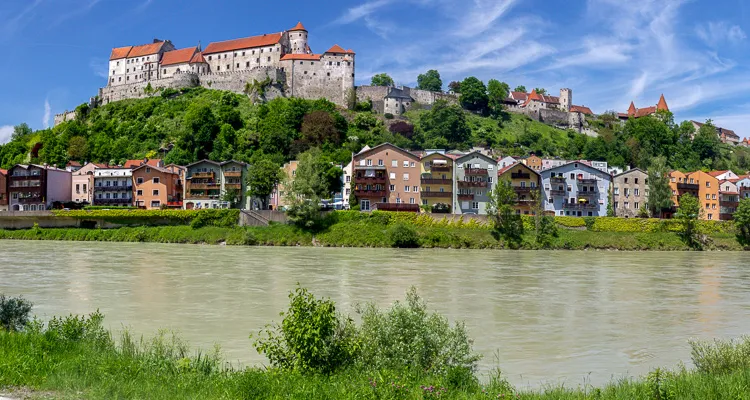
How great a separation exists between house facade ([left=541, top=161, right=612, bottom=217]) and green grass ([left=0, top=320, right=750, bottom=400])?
5697cm

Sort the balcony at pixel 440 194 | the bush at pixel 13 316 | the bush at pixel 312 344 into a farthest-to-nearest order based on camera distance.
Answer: the balcony at pixel 440 194 < the bush at pixel 13 316 < the bush at pixel 312 344

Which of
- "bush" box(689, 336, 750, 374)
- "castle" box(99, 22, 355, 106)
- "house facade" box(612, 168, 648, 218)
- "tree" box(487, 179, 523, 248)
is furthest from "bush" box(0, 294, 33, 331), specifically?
"castle" box(99, 22, 355, 106)

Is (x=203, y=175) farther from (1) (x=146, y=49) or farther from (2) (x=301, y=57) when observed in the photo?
(1) (x=146, y=49)

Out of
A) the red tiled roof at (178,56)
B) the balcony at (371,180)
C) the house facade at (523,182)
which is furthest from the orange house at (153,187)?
the red tiled roof at (178,56)

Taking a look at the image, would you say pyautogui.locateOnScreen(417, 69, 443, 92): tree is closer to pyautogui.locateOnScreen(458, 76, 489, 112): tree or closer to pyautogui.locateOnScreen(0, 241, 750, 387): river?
pyautogui.locateOnScreen(458, 76, 489, 112): tree

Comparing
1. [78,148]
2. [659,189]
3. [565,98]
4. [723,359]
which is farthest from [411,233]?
[565,98]

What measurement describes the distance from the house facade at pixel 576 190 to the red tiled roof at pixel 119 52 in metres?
88.0

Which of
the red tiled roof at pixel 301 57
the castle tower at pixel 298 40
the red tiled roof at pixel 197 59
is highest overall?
the castle tower at pixel 298 40

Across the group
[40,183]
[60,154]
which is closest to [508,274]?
[40,183]

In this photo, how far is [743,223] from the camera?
55969 mm

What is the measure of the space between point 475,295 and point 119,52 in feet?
379

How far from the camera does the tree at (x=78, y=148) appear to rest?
9112 centimetres

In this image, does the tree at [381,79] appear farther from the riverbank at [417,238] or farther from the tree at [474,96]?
the riverbank at [417,238]

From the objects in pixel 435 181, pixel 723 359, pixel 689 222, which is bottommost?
pixel 723 359
